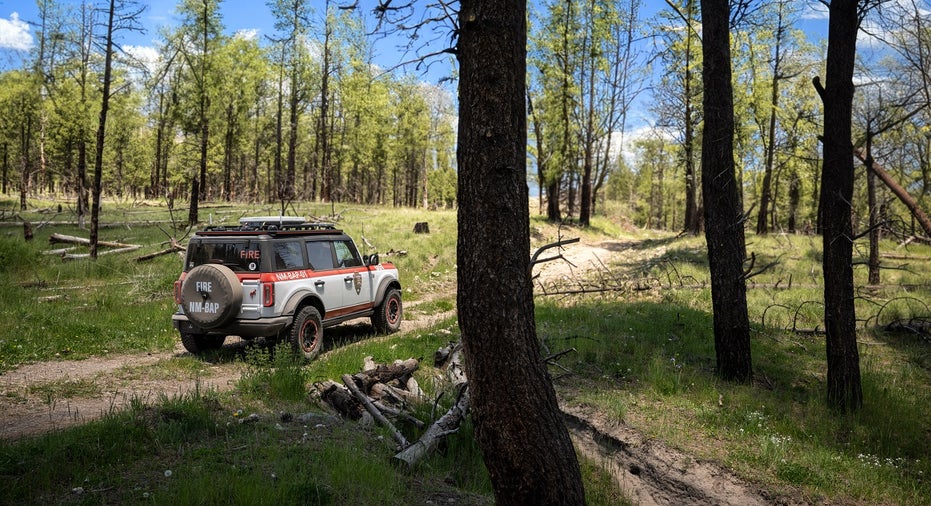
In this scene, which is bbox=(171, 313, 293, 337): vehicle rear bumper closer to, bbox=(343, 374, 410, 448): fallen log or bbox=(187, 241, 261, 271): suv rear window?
bbox=(187, 241, 261, 271): suv rear window

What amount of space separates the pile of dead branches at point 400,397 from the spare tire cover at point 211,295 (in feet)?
6.64

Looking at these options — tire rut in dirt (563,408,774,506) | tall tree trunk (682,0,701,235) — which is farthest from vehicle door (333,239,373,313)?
tall tree trunk (682,0,701,235)

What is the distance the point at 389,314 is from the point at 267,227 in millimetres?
3404

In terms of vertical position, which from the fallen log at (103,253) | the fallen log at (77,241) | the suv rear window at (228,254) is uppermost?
the suv rear window at (228,254)

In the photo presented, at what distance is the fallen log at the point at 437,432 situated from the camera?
4.64 m

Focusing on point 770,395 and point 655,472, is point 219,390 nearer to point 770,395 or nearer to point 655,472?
point 655,472

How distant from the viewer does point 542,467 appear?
3252 mm

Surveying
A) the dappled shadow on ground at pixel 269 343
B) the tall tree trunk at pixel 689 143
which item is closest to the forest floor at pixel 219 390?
the dappled shadow on ground at pixel 269 343

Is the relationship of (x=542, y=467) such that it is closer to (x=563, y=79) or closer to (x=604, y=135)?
(x=563, y=79)

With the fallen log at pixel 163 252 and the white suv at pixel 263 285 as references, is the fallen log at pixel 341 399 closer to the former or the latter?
the white suv at pixel 263 285

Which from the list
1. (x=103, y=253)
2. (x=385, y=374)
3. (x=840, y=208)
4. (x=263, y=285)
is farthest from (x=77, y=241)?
(x=840, y=208)

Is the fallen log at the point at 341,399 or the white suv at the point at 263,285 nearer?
the fallen log at the point at 341,399

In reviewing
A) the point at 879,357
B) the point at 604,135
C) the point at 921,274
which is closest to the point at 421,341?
the point at 879,357

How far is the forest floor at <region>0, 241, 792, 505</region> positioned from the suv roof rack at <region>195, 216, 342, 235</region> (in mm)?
2191
